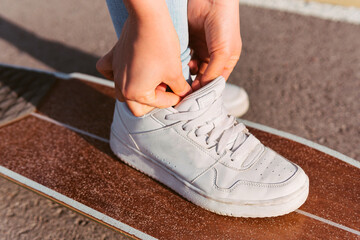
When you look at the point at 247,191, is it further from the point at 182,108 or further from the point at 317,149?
the point at 317,149

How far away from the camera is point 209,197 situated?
43.9 inches

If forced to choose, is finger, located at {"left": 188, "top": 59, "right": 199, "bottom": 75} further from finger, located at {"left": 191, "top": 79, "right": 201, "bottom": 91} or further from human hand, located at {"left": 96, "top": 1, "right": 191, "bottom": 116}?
human hand, located at {"left": 96, "top": 1, "right": 191, "bottom": 116}

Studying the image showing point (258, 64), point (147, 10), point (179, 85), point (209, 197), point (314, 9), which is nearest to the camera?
point (147, 10)

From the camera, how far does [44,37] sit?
2.89m

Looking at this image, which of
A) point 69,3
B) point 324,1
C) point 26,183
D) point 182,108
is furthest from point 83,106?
point 324,1

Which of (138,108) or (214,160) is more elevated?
(138,108)

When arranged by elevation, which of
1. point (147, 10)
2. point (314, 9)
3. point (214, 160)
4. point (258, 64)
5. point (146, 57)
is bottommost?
point (258, 64)

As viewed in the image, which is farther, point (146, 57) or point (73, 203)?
point (73, 203)

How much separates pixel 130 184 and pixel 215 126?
0.41 metres

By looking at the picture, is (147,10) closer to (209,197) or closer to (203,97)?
(203,97)

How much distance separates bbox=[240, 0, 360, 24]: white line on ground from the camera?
2949 millimetres

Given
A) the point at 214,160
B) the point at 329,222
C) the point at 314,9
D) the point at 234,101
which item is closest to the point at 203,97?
the point at 214,160

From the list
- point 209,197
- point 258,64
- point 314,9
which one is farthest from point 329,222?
point 314,9

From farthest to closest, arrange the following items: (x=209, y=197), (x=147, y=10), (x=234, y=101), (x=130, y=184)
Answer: (x=234, y=101) < (x=130, y=184) < (x=209, y=197) < (x=147, y=10)
